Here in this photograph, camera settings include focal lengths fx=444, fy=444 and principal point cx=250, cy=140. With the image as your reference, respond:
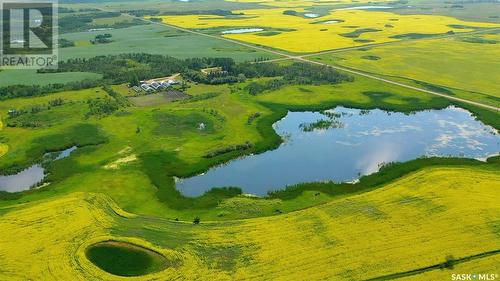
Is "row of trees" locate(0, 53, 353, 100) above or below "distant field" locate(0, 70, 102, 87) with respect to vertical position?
above

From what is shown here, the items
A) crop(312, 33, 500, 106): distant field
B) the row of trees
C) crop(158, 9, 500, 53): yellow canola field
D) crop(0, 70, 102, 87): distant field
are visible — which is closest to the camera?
the row of trees

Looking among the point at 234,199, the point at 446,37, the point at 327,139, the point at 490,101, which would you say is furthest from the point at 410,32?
the point at 234,199

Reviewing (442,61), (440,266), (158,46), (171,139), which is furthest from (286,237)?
(158,46)

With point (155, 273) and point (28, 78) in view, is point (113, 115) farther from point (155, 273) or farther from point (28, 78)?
point (155, 273)

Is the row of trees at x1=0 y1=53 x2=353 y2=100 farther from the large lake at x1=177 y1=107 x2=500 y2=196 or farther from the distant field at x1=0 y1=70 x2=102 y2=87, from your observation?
the large lake at x1=177 y1=107 x2=500 y2=196

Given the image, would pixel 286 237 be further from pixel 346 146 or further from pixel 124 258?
pixel 346 146

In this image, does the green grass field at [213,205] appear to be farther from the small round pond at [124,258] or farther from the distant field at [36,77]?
the distant field at [36,77]

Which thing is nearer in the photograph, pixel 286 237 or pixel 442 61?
pixel 286 237

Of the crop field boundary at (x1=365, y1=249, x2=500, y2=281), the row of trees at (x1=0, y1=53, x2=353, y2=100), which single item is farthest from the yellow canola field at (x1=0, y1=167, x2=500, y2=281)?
the row of trees at (x1=0, y1=53, x2=353, y2=100)
